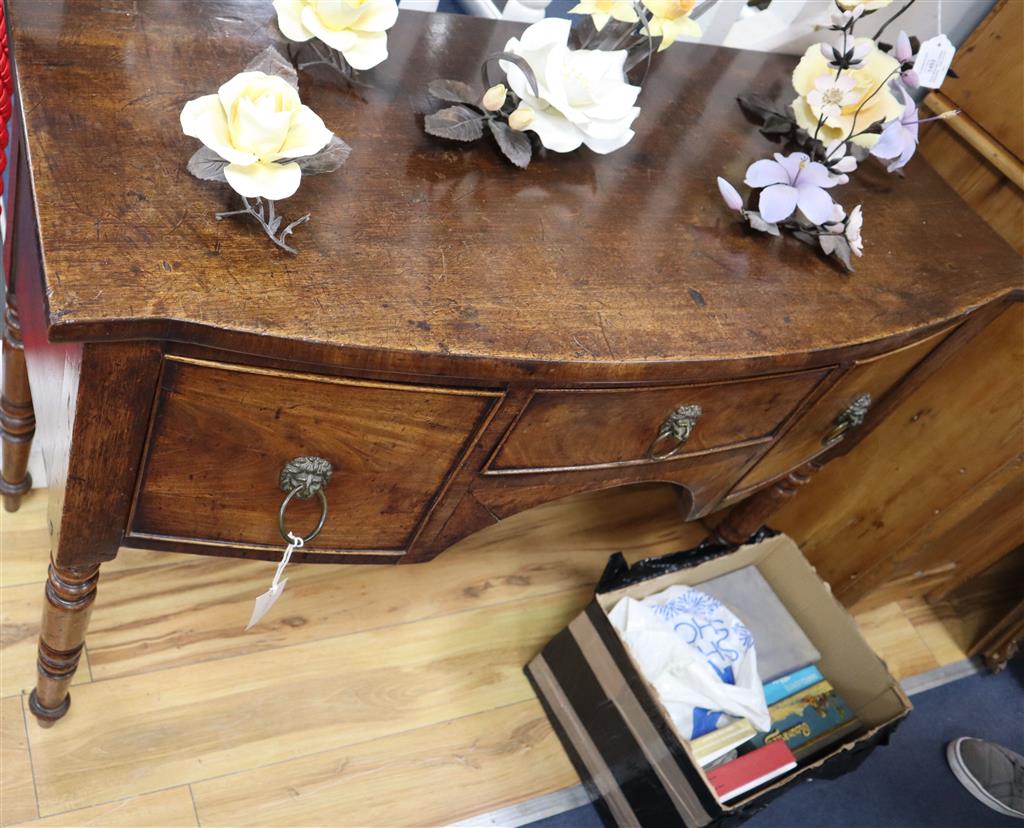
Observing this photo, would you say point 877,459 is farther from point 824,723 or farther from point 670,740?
point 670,740

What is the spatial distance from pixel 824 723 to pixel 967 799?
388 mm

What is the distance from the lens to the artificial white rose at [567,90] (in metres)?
0.90

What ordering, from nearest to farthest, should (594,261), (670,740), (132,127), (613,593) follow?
1. (132,127)
2. (594,261)
3. (670,740)
4. (613,593)

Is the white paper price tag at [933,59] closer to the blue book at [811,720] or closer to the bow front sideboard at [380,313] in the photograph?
the bow front sideboard at [380,313]

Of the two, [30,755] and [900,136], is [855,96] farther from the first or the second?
[30,755]

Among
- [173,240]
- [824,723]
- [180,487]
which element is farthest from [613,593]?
[173,240]

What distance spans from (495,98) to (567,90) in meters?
0.07

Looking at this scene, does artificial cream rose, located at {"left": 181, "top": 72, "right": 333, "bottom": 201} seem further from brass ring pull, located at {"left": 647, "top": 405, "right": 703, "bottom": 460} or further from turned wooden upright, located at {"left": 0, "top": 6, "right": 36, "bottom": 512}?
brass ring pull, located at {"left": 647, "top": 405, "right": 703, "bottom": 460}

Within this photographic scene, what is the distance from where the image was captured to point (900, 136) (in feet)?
3.73

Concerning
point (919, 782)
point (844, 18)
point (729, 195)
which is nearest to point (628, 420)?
point (729, 195)

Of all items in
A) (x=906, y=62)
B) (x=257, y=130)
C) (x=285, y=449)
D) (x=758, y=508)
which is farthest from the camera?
(x=758, y=508)

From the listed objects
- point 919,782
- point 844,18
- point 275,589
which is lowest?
point 919,782

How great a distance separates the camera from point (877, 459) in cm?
160

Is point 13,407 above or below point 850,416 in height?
below
